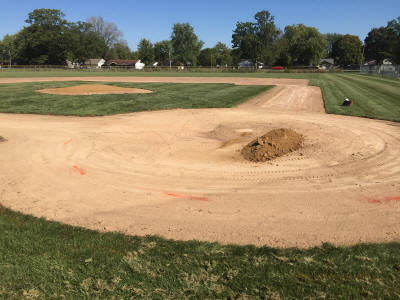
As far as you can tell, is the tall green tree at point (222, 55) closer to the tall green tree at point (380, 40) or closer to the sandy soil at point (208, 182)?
the tall green tree at point (380, 40)

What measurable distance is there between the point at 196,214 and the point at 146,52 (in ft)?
354

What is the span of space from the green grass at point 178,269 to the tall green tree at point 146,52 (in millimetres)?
106607

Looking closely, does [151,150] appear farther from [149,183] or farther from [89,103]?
[89,103]

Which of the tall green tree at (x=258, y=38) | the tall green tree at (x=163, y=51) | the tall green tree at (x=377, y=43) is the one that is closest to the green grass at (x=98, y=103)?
the tall green tree at (x=258, y=38)

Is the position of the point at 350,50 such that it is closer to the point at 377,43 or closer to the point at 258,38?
the point at 377,43

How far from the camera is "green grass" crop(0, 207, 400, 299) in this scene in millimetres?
3227

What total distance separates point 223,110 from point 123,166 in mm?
9320

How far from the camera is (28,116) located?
46.6 feet

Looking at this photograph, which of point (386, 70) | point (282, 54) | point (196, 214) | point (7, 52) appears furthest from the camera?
point (7, 52)

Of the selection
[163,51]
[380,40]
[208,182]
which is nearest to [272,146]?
[208,182]

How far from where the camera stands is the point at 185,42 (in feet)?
387

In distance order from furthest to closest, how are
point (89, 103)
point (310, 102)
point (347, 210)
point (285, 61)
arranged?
point (285, 61) → point (310, 102) → point (89, 103) → point (347, 210)

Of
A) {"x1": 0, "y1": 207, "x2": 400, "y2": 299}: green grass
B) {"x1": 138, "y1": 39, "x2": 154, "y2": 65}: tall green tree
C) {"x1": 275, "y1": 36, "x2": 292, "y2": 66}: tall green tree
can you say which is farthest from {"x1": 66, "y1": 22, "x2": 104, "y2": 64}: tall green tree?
{"x1": 0, "y1": 207, "x2": 400, "y2": 299}: green grass

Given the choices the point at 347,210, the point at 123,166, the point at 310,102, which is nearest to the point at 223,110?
the point at 310,102
